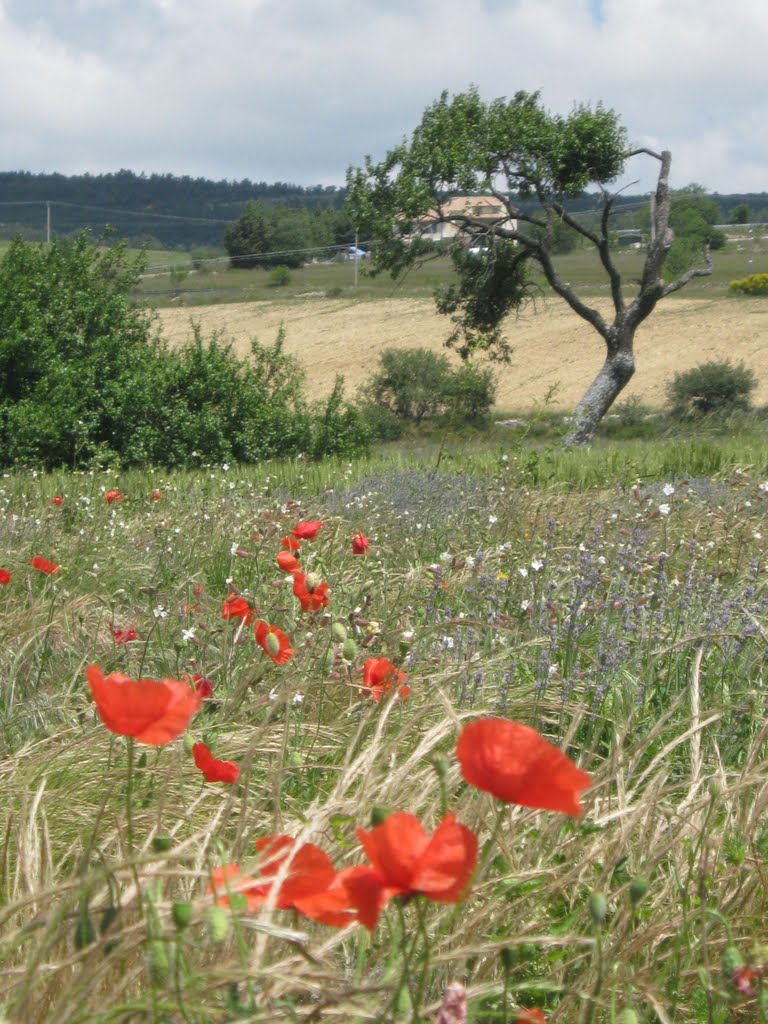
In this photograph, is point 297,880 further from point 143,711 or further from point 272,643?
point 272,643

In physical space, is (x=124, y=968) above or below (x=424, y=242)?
below

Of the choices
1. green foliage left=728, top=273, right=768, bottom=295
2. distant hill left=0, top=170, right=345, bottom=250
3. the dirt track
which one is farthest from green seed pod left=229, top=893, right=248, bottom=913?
distant hill left=0, top=170, right=345, bottom=250

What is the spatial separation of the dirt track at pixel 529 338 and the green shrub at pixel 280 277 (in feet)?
25.1

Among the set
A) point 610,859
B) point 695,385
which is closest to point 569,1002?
point 610,859

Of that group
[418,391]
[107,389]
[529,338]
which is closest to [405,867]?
[107,389]

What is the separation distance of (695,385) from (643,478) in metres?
26.7

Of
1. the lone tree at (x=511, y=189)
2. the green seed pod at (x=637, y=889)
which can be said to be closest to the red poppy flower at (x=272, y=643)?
the green seed pod at (x=637, y=889)

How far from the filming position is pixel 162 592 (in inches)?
171

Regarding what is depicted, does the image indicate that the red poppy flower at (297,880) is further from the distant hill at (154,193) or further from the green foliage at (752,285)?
the distant hill at (154,193)

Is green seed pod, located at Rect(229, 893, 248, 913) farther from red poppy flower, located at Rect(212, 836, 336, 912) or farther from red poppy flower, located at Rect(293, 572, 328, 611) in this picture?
red poppy flower, located at Rect(293, 572, 328, 611)

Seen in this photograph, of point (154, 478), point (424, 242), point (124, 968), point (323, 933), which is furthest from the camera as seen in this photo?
point (424, 242)

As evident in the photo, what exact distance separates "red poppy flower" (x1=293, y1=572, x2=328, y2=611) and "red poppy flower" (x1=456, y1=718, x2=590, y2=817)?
4.80 ft

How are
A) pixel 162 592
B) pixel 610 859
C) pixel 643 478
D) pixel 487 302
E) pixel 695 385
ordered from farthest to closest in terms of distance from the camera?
pixel 695 385 < pixel 487 302 < pixel 643 478 < pixel 162 592 < pixel 610 859

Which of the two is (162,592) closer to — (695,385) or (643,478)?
(643,478)
